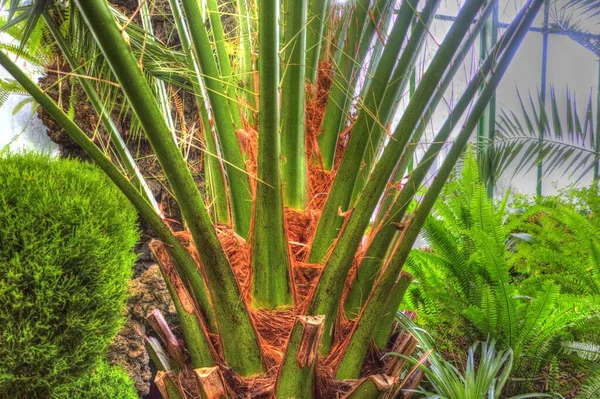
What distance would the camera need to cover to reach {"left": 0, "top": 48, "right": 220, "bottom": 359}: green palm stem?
1098 mm

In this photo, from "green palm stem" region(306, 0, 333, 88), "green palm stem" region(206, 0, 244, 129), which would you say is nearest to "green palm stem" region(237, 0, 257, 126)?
"green palm stem" region(206, 0, 244, 129)

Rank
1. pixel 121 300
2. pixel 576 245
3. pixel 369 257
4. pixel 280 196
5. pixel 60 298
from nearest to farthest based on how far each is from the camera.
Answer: pixel 280 196 < pixel 369 257 < pixel 60 298 < pixel 121 300 < pixel 576 245

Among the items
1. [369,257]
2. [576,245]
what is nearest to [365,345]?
[369,257]

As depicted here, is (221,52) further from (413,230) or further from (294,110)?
(413,230)

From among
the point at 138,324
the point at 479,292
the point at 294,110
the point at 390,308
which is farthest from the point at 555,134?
the point at 294,110

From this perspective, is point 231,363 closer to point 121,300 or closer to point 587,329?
point 121,300

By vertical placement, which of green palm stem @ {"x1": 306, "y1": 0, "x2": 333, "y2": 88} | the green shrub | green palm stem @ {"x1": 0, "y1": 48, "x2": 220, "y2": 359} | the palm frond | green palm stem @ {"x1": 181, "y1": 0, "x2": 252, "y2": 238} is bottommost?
the green shrub

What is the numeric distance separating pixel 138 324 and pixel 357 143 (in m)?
2.31

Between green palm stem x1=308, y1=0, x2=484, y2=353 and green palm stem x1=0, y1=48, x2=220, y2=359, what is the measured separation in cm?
26

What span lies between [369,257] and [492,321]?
1.19 meters

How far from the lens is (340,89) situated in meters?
1.38

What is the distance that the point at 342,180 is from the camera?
1196mm

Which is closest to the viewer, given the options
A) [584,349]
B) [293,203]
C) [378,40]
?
[293,203]

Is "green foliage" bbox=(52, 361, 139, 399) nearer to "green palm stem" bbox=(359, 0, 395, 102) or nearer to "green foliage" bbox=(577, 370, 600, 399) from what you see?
"green palm stem" bbox=(359, 0, 395, 102)
